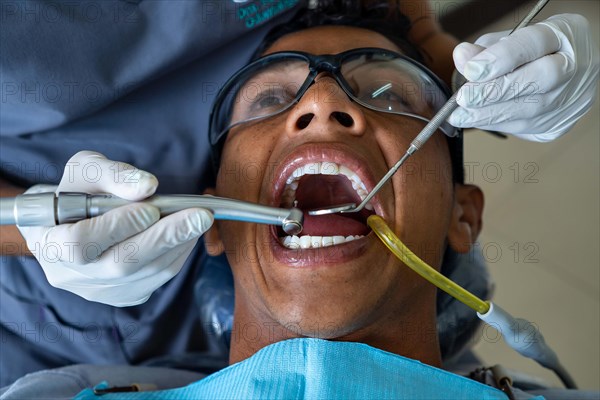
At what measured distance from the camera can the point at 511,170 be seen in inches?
82.5

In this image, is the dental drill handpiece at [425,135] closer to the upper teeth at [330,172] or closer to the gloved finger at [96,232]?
the upper teeth at [330,172]

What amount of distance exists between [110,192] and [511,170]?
4.87 ft

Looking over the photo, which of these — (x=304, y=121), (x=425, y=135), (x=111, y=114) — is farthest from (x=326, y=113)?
(x=111, y=114)

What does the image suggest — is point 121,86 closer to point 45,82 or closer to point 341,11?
point 45,82

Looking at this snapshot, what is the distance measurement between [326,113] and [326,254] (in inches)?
9.6

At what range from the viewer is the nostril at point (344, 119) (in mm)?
1139

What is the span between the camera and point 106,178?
100 cm

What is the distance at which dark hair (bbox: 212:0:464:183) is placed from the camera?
1.31 metres

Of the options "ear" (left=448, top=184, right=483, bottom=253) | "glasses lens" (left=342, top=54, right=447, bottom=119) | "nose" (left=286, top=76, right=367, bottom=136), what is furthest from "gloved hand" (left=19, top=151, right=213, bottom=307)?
"ear" (left=448, top=184, right=483, bottom=253)

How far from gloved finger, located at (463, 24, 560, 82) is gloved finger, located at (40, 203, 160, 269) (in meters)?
Result: 0.56

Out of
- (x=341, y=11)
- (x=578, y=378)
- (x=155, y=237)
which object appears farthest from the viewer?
(x=578, y=378)

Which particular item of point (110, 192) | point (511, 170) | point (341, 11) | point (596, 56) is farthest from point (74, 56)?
point (511, 170)

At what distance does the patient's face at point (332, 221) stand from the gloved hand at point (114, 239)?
6.3 inches

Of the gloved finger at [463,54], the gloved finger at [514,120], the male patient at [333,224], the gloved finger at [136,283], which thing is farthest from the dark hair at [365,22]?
the gloved finger at [136,283]
